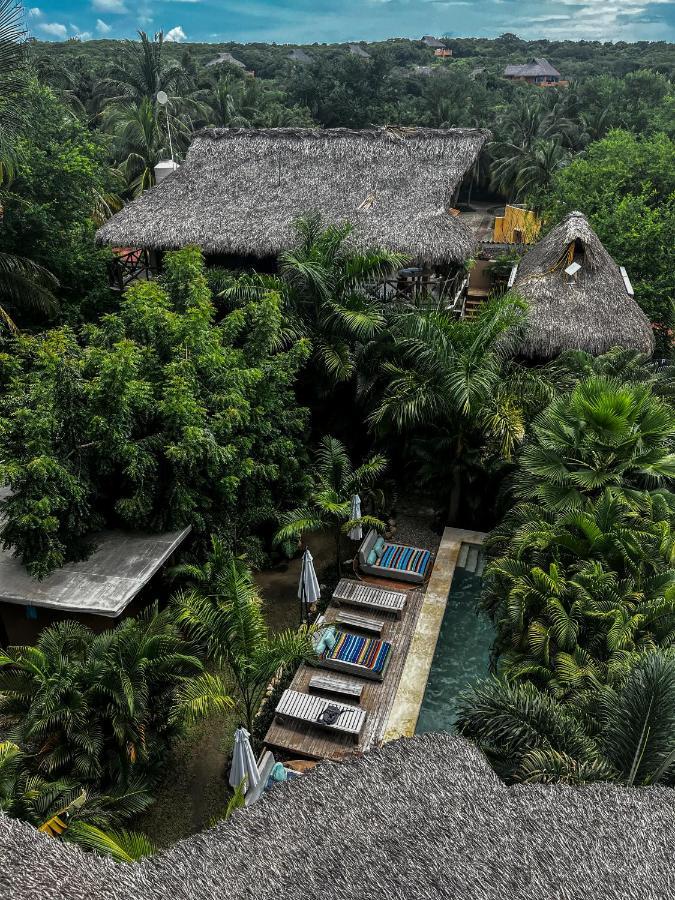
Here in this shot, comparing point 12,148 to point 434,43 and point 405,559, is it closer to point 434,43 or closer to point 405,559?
point 405,559

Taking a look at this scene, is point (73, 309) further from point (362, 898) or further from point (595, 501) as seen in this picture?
point (362, 898)

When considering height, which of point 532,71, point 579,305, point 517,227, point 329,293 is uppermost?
point 532,71

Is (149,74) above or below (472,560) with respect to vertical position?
above

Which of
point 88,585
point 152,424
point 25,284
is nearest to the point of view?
point 88,585

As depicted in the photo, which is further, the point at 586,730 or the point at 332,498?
the point at 332,498

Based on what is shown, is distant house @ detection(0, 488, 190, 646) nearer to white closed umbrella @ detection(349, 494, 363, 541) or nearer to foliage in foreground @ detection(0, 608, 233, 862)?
foliage in foreground @ detection(0, 608, 233, 862)

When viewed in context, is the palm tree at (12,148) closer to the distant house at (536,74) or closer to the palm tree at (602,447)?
the palm tree at (602,447)

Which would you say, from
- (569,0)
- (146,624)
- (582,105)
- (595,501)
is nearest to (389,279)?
(595,501)

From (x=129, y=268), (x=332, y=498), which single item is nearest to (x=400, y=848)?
(x=332, y=498)
